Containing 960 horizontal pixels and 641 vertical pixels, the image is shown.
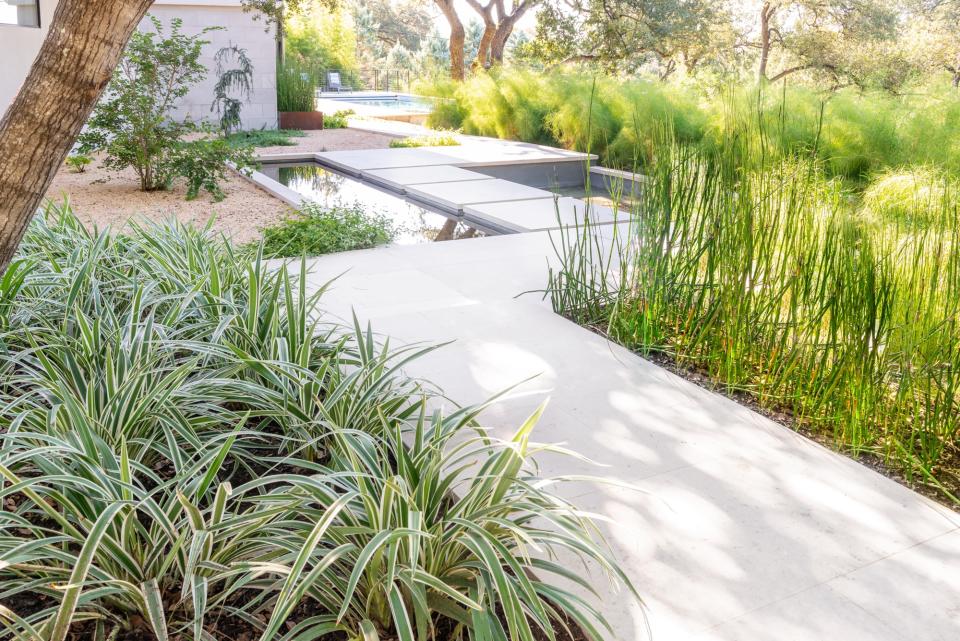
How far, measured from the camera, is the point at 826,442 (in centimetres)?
244

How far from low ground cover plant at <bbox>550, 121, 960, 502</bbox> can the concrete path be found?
0.48 feet

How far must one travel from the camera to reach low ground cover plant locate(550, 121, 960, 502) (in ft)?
7.32

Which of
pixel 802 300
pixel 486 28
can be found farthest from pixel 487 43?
pixel 802 300

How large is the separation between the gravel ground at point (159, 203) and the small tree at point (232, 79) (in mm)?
3448

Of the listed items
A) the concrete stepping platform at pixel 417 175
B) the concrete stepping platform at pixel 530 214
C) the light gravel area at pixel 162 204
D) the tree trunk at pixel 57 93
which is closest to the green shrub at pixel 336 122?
the concrete stepping platform at pixel 417 175

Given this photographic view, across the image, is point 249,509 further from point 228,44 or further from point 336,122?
point 336,122

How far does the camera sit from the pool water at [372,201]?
549cm

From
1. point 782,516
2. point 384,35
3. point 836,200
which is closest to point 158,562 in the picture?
point 782,516

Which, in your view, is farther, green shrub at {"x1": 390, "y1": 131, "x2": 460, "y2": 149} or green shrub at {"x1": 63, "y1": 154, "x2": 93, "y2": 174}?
green shrub at {"x1": 390, "y1": 131, "x2": 460, "y2": 149}

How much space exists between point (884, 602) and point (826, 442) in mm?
811

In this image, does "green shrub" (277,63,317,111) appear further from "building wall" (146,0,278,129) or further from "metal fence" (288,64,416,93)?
"metal fence" (288,64,416,93)

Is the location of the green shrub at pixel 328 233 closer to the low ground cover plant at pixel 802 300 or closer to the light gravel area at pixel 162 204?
the light gravel area at pixel 162 204

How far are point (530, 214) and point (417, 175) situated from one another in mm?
1843

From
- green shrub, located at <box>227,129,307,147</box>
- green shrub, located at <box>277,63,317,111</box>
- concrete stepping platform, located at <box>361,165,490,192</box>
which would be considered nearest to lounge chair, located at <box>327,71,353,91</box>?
green shrub, located at <box>277,63,317,111</box>
